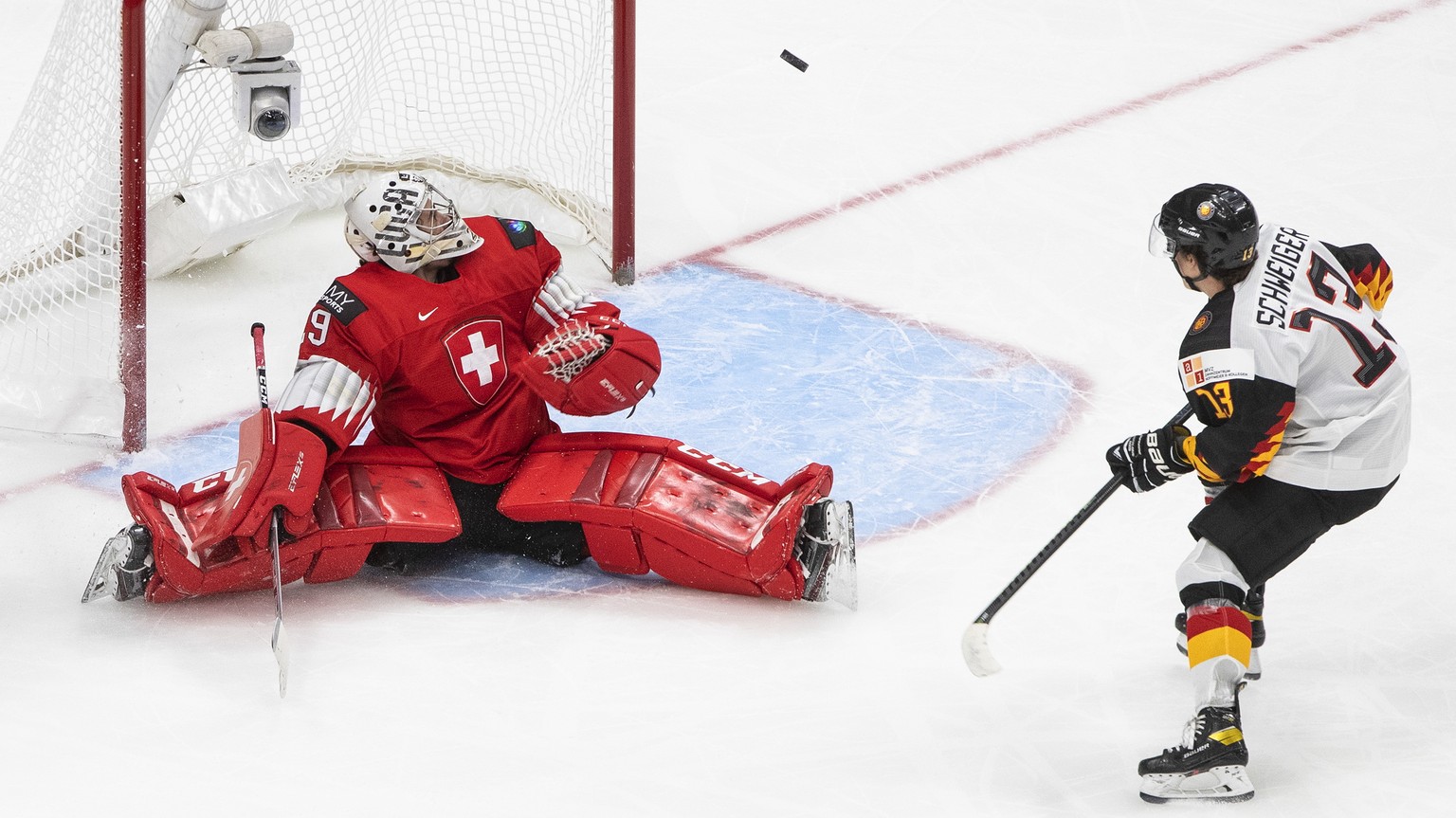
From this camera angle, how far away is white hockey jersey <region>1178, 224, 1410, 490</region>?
8.84 feet

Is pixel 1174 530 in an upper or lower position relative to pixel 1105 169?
lower

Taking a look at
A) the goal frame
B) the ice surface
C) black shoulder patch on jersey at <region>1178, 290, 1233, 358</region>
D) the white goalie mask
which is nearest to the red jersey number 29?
the white goalie mask

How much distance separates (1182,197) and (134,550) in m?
1.92

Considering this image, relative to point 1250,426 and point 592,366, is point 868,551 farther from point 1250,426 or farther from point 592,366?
point 1250,426

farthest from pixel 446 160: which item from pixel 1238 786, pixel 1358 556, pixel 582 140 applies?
pixel 1238 786

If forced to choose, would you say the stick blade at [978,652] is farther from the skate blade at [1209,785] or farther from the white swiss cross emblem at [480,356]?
the white swiss cross emblem at [480,356]

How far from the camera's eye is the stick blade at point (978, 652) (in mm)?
2936

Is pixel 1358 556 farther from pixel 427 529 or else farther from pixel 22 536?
pixel 22 536

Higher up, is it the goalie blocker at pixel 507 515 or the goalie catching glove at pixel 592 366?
the goalie catching glove at pixel 592 366

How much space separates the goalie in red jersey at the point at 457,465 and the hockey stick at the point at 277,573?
2 cm

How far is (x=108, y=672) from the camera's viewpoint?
10.3ft

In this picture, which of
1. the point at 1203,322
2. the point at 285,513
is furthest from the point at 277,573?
the point at 1203,322

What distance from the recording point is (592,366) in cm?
338

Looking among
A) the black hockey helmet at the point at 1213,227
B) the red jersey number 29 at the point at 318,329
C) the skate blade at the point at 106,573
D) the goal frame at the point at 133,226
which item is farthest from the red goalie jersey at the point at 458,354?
the black hockey helmet at the point at 1213,227
